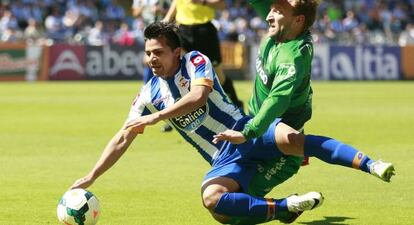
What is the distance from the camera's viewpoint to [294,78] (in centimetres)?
682

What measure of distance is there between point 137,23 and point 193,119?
96.4 ft

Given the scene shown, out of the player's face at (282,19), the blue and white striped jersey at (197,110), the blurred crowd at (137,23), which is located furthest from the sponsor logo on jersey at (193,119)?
the blurred crowd at (137,23)

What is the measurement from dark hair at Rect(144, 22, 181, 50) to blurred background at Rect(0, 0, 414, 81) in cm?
2219

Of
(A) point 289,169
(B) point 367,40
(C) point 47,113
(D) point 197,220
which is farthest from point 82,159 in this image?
(B) point 367,40

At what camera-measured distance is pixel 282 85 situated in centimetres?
677

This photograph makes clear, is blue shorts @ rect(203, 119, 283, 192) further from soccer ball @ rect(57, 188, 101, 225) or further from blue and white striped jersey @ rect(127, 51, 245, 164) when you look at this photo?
soccer ball @ rect(57, 188, 101, 225)

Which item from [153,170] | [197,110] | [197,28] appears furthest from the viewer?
[197,28]

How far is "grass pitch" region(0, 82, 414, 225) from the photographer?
804 cm

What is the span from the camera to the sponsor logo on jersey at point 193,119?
7098 mm

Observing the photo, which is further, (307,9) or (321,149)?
(307,9)

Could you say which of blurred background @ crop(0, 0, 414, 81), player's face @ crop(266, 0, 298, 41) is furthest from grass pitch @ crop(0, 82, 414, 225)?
blurred background @ crop(0, 0, 414, 81)

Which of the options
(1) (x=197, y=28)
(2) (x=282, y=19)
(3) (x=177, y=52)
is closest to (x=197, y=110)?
(3) (x=177, y=52)

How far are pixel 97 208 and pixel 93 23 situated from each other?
3077 cm

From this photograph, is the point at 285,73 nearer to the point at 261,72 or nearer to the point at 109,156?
the point at 261,72
